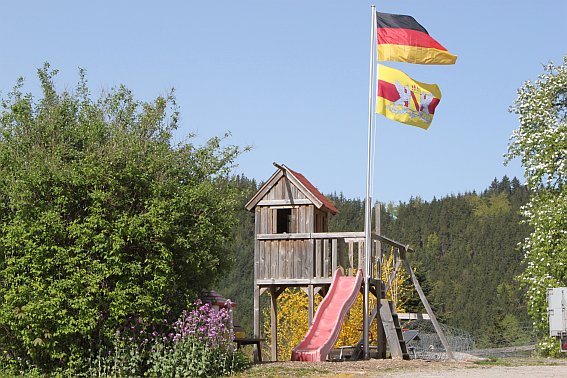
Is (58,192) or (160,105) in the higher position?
(160,105)

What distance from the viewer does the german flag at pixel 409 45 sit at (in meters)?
21.4

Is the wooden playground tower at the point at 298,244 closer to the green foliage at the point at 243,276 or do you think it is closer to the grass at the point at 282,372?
the grass at the point at 282,372

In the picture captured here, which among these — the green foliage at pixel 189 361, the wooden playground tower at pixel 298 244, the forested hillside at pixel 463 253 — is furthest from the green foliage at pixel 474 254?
the green foliage at pixel 189 361

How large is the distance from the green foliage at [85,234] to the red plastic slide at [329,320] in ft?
9.46

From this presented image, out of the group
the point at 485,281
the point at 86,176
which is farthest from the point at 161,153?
the point at 485,281

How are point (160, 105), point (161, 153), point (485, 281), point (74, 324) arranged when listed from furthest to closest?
point (485, 281)
point (160, 105)
point (161, 153)
point (74, 324)

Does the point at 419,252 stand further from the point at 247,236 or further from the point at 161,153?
the point at 161,153

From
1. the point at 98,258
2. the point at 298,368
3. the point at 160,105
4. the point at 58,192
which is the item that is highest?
the point at 160,105

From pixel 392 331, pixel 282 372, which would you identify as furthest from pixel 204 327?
pixel 392 331

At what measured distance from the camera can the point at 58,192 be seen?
55.7ft

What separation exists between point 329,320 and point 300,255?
257 centimetres

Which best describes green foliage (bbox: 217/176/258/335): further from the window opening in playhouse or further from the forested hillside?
the window opening in playhouse

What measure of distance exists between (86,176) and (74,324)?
2.77 meters

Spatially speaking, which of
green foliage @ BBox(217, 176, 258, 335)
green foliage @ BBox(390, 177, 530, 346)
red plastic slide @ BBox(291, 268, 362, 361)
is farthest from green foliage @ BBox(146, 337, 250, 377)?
green foliage @ BBox(217, 176, 258, 335)
